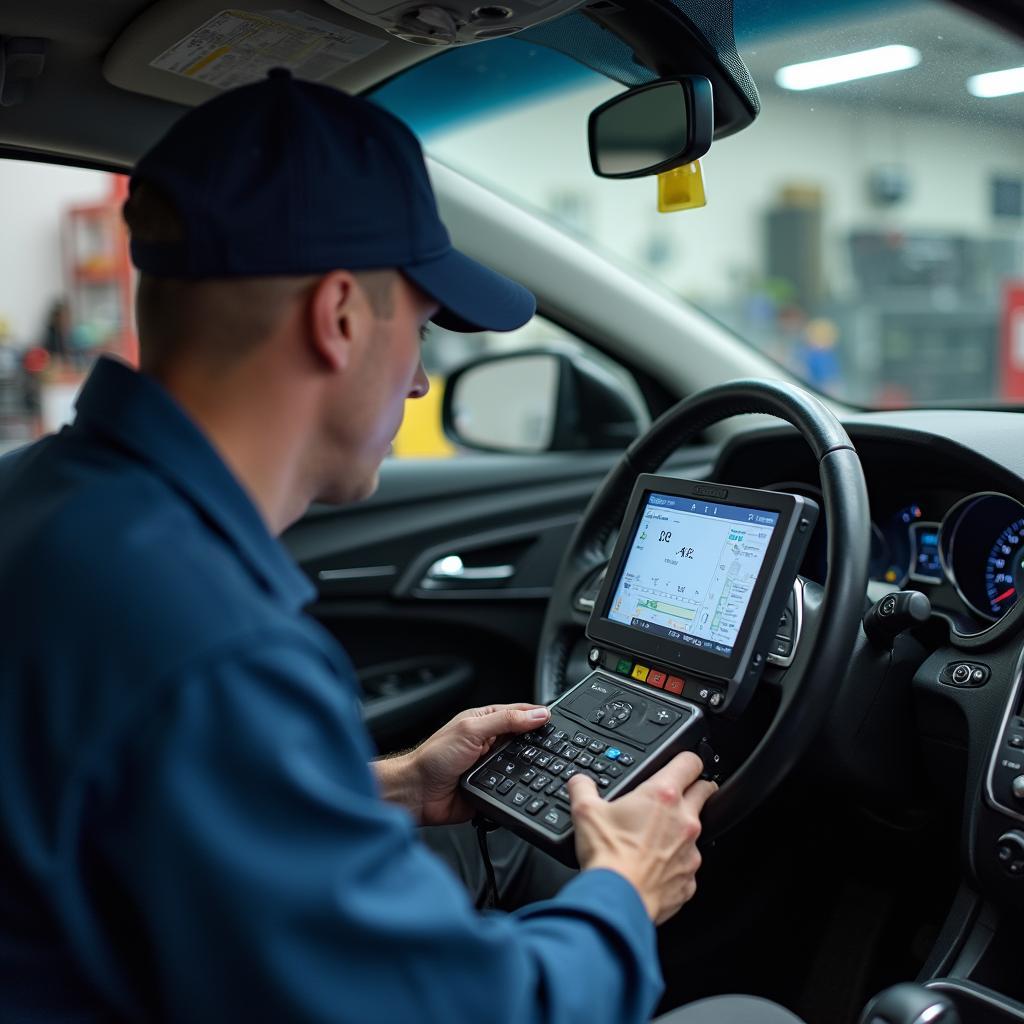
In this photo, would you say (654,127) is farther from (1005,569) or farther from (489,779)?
(489,779)

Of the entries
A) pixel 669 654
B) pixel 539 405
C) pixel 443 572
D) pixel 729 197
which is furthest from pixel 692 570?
pixel 729 197

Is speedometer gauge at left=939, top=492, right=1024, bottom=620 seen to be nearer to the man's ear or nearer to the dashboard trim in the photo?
the dashboard trim

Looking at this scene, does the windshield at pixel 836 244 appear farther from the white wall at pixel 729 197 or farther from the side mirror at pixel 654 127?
the side mirror at pixel 654 127

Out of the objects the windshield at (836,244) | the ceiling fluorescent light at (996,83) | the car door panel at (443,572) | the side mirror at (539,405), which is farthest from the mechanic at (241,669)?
the windshield at (836,244)

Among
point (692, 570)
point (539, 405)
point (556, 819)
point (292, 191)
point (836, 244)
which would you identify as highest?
point (836, 244)

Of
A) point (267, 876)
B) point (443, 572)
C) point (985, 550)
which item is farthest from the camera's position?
point (443, 572)

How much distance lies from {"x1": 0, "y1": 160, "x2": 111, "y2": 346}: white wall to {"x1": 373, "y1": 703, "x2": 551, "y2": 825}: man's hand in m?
8.96

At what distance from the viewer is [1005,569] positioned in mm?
1844

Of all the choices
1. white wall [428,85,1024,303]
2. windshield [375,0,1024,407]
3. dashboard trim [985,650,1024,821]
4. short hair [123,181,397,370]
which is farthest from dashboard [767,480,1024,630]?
white wall [428,85,1024,303]

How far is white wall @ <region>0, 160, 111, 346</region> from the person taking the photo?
31.4 ft

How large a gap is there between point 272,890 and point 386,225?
0.58m

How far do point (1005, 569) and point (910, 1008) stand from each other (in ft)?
2.46

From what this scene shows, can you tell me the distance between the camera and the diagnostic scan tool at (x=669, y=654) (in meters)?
1.39

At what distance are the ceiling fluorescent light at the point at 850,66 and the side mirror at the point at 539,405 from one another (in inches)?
33.6
